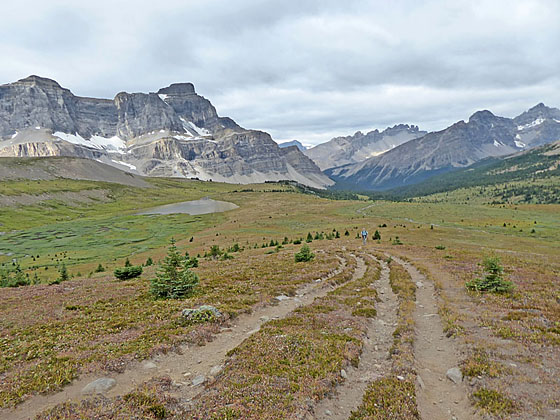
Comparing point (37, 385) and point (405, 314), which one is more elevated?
point (37, 385)

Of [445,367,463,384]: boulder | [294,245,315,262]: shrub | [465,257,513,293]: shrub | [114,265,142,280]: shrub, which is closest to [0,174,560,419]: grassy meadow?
[445,367,463,384]: boulder

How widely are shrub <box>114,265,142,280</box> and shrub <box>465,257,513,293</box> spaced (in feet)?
115

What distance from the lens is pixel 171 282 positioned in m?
24.9

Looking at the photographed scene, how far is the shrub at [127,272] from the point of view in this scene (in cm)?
3550

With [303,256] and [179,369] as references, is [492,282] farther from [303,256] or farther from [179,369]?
[179,369]

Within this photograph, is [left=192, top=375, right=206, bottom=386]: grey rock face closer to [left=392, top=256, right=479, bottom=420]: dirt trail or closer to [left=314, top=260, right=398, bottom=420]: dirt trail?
[left=314, top=260, right=398, bottom=420]: dirt trail

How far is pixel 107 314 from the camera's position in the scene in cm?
2058

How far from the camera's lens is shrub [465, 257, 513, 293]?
894 inches

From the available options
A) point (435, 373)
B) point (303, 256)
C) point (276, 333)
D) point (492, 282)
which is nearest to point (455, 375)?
point (435, 373)

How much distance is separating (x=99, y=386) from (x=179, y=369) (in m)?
3.13

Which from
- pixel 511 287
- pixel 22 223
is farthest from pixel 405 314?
pixel 22 223

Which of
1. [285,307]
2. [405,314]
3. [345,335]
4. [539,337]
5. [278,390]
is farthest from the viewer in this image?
[285,307]

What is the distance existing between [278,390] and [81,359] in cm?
925

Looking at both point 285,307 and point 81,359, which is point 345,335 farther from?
point 81,359
